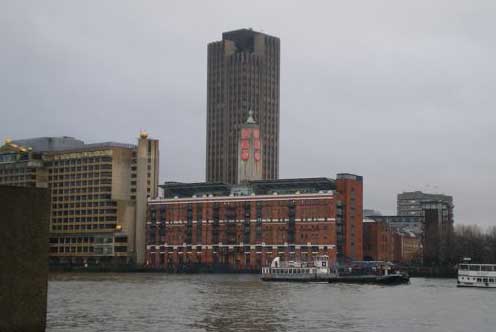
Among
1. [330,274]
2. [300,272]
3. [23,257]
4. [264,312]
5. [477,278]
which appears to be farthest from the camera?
[300,272]

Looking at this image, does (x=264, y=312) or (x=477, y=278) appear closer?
(x=264, y=312)

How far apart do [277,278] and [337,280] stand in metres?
12.3

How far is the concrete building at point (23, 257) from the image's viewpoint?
2602 centimetres

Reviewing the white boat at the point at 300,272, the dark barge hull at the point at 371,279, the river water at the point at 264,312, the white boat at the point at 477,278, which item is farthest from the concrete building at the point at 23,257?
the white boat at the point at 300,272

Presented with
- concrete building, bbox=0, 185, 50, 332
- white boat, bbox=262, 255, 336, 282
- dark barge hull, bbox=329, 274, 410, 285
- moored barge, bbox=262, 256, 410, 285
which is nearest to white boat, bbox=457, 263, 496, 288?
dark barge hull, bbox=329, 274, 410, 285

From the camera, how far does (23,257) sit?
26.5 meters

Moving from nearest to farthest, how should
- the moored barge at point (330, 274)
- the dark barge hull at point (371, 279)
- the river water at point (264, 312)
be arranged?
1. the river water at point (264, 312)
2. the dark barge hull at point (371, 279)
3. the moored barge at point (330, 274)

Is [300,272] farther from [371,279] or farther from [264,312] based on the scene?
[264,312]

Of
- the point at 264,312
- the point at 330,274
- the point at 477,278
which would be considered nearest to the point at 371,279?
the point at 330,274

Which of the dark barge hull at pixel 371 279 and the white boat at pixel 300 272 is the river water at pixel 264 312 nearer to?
the dark barge hull at pixel 371 279

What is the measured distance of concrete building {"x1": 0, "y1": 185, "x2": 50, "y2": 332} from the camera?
Answer: 85.4 ft

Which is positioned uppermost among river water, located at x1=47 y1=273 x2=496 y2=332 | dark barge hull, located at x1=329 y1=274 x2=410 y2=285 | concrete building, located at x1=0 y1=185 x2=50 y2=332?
concrete building, located at x1=0 y1=185 x2=50 y2=332

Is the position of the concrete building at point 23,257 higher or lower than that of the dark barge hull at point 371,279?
higher

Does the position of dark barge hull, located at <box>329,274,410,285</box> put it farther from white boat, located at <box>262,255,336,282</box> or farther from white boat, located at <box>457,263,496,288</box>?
white boat, located at <box>457,263,496,288</box>
